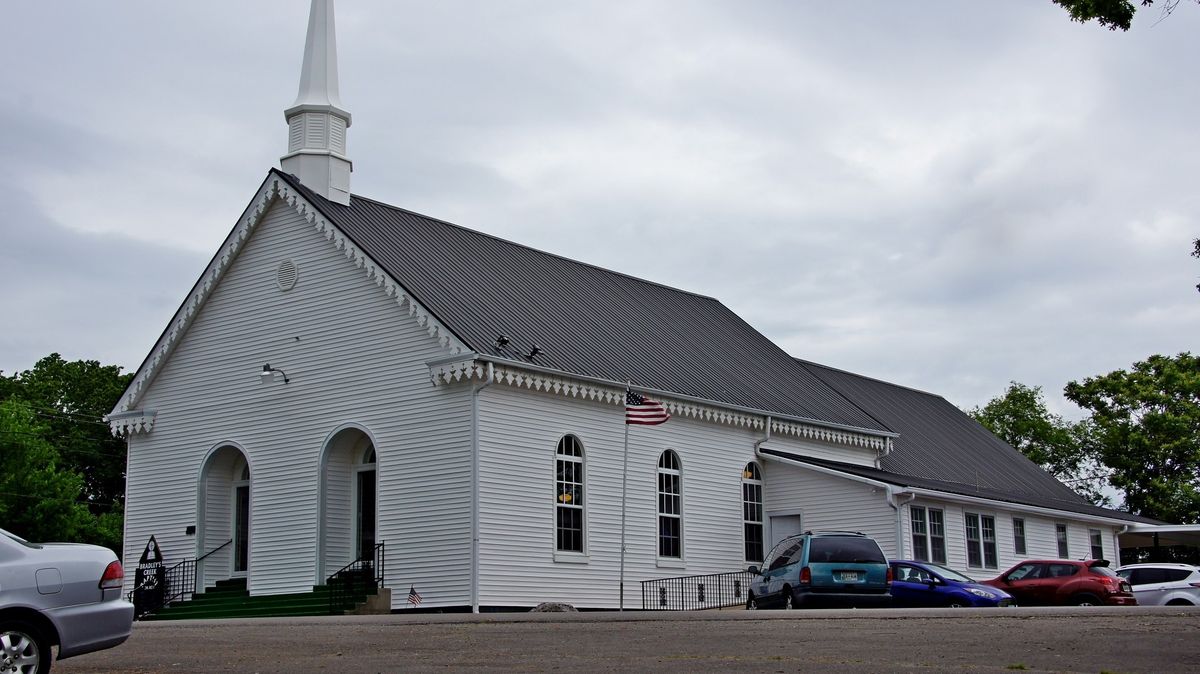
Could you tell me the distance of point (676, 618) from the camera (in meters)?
20.6

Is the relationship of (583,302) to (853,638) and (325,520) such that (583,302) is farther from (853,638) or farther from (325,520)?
(853,638)

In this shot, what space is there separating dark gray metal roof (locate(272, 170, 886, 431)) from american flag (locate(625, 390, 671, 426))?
3.58 feet

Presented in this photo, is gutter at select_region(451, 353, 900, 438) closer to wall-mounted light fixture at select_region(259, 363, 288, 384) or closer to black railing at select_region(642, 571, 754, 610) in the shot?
black railing at select_region(642, 571, 754, 610)

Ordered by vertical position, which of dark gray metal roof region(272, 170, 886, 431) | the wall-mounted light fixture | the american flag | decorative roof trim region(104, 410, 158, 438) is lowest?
the american flag

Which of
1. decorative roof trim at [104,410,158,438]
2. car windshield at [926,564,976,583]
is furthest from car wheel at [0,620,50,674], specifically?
decorative roof trim at [104,410,158,438]

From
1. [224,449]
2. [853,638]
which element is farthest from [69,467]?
[853,638]

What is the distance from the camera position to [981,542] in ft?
128

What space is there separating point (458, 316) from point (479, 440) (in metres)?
3.03

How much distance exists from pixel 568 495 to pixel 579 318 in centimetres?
613

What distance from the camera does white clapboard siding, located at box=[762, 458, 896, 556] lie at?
34.6m

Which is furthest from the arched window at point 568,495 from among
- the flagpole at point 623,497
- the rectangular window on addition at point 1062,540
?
the rectangular window on addition at point 1062,540

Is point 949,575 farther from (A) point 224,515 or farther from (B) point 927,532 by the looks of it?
(A) point 224,515

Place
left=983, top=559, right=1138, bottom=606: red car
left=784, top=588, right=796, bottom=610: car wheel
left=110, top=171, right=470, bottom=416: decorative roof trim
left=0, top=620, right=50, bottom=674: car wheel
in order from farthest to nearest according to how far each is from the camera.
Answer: left=110, top=171, right=470, bottom=416: decorative roof trim
left=983, top=559, right=1138, bottom=606: red car
left=784, top=588, right=796, bottom=610: car wheel
left=0, top=620, right=50, bottom=674: car wheel

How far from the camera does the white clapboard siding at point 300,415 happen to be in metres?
28.5
